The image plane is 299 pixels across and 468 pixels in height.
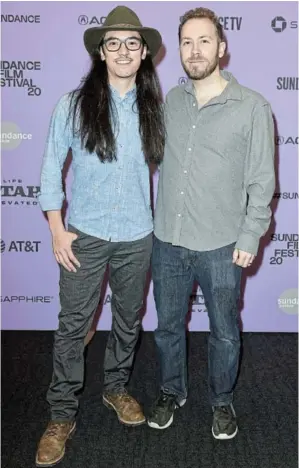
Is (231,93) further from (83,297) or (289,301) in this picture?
(289,301)

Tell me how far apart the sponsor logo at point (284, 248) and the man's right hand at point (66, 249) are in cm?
180

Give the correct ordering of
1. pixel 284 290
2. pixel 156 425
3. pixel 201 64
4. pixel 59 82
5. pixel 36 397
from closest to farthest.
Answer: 1. pixel 201 64
2. pixel 156 425
3. pixel 36 397
4. pixel 59 82
5. pixel 284 290

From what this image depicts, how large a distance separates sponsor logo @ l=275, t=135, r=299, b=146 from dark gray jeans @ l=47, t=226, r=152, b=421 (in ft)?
4.91

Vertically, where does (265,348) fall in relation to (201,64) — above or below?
below

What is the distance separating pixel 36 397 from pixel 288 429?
4.45 feet

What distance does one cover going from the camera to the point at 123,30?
8.00ft

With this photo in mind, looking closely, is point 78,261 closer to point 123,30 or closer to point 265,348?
point 123,30

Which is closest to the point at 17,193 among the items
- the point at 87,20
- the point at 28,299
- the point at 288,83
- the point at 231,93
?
the point at 28,299

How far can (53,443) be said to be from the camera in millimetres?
2482

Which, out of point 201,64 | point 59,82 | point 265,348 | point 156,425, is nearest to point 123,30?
point 201,64

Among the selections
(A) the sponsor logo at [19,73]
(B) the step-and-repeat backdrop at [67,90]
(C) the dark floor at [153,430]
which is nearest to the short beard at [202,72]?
(B) the step-and-repeat backdrop at [67,90]

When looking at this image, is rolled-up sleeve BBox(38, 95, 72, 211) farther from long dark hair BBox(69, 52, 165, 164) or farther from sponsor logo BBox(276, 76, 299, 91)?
sponsor logo BBox(276, 76, 299, 91)

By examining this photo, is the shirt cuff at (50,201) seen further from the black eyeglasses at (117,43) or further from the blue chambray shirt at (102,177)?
the black eyeglasses at (117,43)

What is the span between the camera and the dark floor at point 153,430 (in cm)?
250
